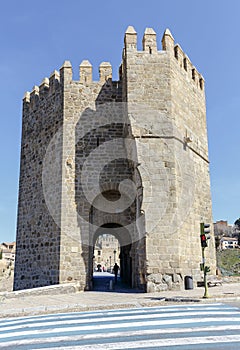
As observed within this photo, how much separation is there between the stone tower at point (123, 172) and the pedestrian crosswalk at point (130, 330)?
162 inches

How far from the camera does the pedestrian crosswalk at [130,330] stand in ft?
14.2

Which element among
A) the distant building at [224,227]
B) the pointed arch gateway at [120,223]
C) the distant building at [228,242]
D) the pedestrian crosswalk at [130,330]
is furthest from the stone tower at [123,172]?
the distant building at [224,227]

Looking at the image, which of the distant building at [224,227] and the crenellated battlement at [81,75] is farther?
the distant building at [224,227]

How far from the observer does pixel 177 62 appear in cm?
1300

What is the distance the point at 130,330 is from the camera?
5031 mm

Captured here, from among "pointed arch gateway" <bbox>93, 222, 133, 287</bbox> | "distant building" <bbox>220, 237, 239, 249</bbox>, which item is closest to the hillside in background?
"pointed arch gateway" <bbox>93, 222, 133, 287</bbox>

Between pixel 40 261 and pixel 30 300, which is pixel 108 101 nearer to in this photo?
pixel 40 261

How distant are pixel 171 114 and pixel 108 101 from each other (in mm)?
2947

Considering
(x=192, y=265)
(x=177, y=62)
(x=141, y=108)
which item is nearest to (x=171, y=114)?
(x=141, y=108)

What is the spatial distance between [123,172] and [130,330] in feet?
27.5

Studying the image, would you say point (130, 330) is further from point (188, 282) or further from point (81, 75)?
point (81, 75)

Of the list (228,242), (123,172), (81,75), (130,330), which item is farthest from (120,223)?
(228,242)

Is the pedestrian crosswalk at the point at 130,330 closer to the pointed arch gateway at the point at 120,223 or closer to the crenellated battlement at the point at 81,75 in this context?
the pointed arch gateway at the point at 120,223

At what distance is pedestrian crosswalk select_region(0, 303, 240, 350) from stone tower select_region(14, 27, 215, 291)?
413 cm
